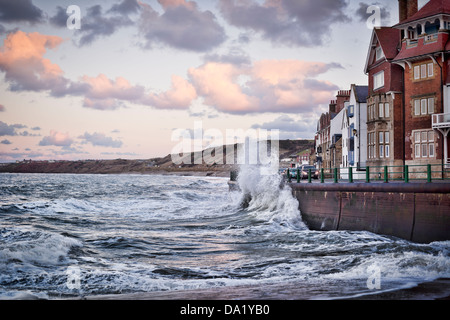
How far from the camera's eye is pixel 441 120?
25.5 metres

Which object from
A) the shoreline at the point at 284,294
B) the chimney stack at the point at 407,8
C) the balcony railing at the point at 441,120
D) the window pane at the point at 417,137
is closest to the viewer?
the shoreline at the point at 284,294

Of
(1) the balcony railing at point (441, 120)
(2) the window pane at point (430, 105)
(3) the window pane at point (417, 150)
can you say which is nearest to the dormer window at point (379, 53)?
(2) the window pane at point (430, 105)

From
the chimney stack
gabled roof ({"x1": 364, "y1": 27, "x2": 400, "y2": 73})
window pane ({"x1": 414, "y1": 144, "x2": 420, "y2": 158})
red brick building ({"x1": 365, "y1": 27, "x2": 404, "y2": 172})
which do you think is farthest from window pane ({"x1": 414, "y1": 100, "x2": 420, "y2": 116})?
the chimney stack

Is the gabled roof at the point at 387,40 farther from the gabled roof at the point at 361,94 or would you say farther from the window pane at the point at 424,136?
the window pane at the point at 424,136

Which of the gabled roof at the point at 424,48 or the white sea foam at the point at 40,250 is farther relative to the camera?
the gabled roof at the point at 424,48

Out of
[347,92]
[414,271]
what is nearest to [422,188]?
[414,271]

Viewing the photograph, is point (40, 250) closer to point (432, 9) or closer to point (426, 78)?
point (426, 78)

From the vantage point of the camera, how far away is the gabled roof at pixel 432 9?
26.5 meters

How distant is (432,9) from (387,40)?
12.6 ft

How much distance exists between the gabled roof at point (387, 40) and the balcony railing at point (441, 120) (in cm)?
606

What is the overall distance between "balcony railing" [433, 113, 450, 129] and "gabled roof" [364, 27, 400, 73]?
6056mm

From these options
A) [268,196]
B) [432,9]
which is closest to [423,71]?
[432,9]

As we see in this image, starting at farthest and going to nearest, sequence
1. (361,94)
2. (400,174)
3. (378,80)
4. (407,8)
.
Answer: (361,94) → (378,80) → (407,8) → (400,174)

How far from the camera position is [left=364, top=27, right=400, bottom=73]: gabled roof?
98.0 ft
